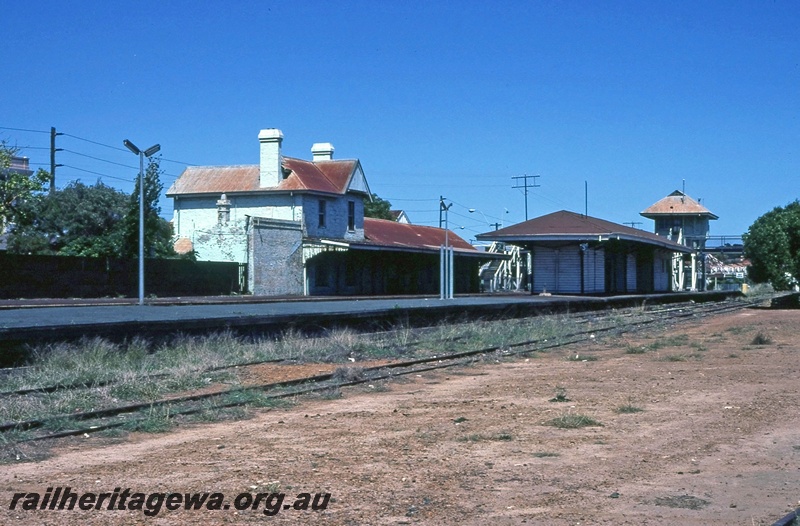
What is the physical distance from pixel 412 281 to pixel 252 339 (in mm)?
37148

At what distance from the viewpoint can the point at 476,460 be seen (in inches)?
297

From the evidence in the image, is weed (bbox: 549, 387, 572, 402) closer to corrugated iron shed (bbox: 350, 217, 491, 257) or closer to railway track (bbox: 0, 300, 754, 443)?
railway track (bbox: 0, 300, 754, 443)

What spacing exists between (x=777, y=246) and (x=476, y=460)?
37.3m

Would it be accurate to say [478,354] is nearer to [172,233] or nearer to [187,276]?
[187,276]

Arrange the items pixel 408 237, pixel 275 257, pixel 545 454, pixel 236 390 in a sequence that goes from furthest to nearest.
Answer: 1. pixel 408 237
2. pixel 275 257
3. pixel 236 390
4. pixel 545 454

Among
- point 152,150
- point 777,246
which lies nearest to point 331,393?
point 152,150

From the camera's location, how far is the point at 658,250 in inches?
2222

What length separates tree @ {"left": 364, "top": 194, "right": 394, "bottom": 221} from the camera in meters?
85.3

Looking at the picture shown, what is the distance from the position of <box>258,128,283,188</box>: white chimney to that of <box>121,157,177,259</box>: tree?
18.9ft

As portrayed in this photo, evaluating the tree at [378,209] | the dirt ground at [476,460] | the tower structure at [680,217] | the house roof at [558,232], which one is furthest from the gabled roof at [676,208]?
the dirt ground at [476,460]

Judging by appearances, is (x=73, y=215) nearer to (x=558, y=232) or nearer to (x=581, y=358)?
(x=558, y=232)

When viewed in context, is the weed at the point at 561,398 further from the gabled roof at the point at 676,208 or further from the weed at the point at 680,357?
the gabled roof at the point at 676,208

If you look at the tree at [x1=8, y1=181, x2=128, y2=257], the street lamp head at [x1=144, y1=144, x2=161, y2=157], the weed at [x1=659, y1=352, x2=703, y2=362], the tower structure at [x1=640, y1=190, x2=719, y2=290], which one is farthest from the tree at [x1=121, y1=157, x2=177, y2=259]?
the tower structure at [x1=640, y1=190, x2=719, y2=290]

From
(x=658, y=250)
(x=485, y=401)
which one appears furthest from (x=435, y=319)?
(x=658, y=250)
